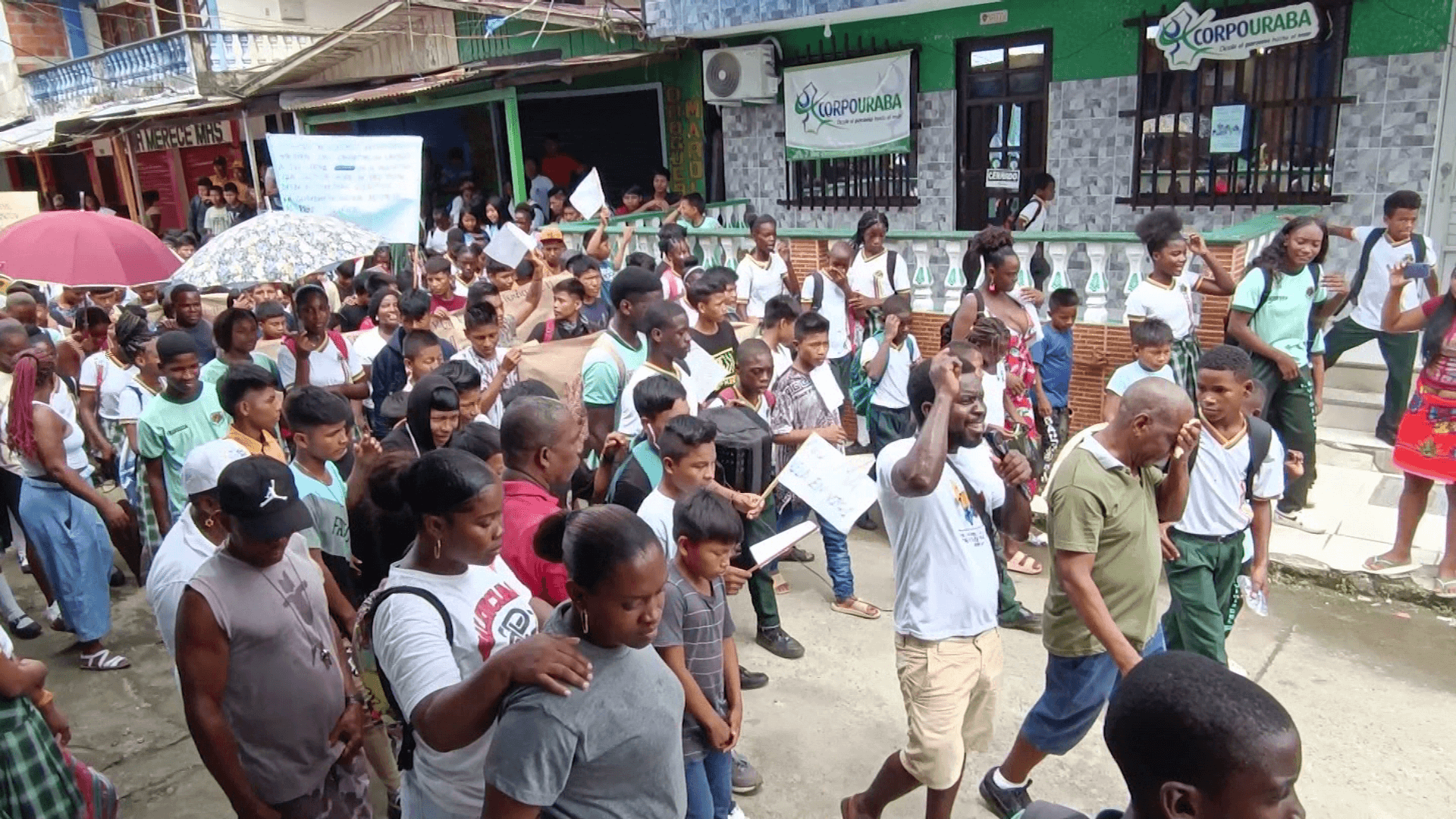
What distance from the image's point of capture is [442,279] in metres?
7.35

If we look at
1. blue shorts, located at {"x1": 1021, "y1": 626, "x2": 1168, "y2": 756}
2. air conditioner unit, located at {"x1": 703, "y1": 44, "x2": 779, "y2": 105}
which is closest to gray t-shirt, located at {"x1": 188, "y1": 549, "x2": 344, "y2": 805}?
blue shorts, located at {"x1": 1021, "y1": 626, "x2": 1168, "y2": 756}

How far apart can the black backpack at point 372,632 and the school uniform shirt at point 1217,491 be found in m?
2.65

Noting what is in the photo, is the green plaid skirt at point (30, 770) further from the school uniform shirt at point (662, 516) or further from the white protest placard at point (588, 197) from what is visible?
the white protest placard at point (588, 197)

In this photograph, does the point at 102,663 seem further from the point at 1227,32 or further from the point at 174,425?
the point at 1227,32

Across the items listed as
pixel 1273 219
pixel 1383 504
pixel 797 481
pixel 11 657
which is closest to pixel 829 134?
pixel 1273 219

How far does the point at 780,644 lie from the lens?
4730 millimetres

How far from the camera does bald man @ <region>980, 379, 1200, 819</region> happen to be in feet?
9.57

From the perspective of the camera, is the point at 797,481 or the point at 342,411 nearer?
the point at 342,411

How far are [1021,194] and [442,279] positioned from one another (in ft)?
18.5

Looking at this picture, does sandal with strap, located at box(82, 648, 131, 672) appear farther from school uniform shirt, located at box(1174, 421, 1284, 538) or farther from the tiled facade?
the tiled facade

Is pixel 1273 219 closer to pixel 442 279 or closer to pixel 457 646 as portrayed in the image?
pixel 442 279

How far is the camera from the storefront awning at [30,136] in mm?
17188

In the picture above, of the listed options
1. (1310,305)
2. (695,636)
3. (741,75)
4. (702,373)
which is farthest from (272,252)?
(741,75)

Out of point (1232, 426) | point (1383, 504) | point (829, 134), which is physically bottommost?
point (1383, 504)
